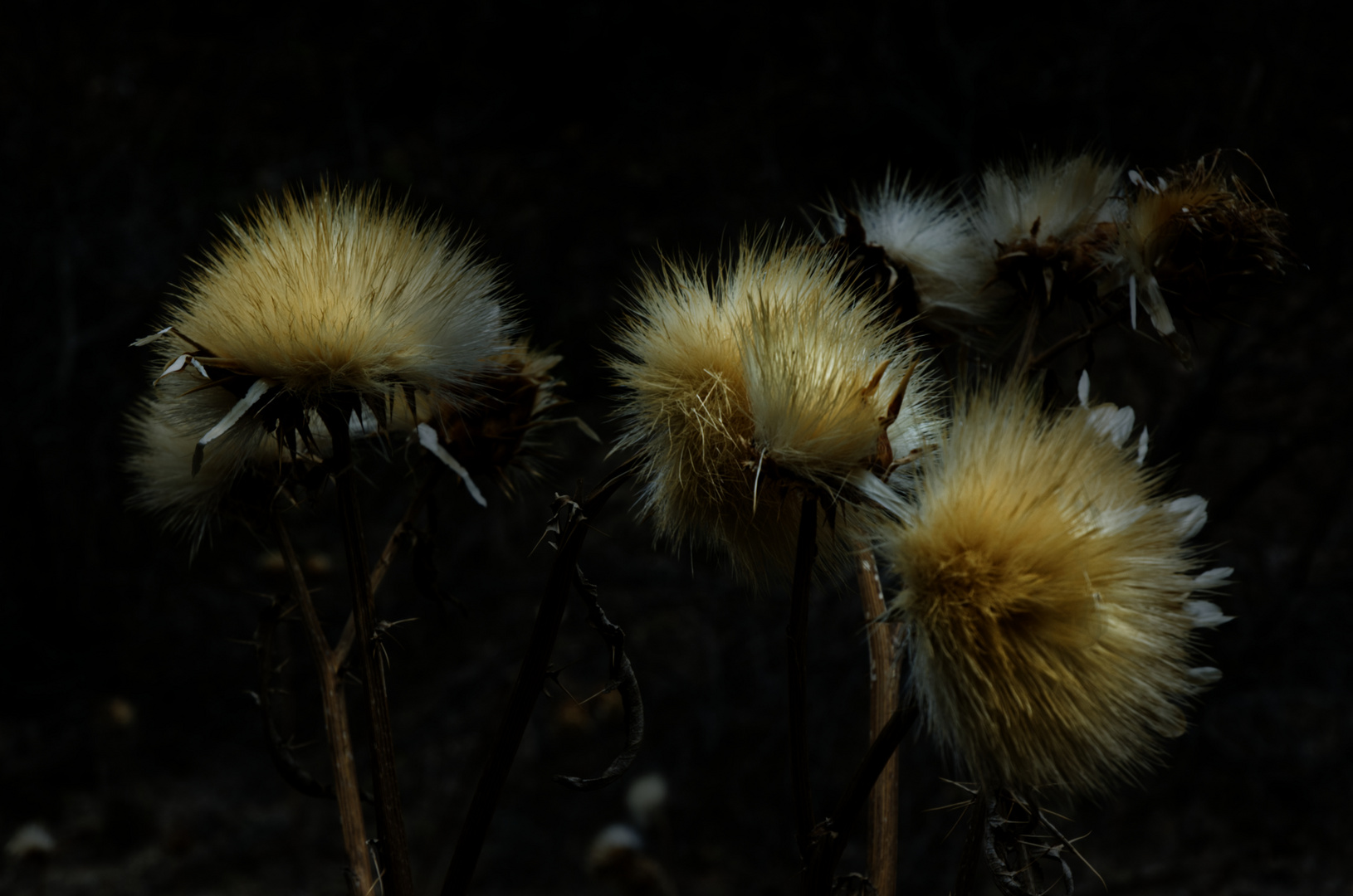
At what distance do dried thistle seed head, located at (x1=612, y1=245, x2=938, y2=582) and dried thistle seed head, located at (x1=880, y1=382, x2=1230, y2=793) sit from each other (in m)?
0.03

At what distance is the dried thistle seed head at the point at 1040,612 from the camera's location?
34 centimetres

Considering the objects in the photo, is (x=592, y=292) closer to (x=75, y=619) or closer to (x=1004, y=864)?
(x=75, y=619)

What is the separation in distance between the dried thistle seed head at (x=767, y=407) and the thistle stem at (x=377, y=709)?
0.13 m

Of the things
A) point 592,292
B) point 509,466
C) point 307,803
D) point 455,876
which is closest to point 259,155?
point 592,292

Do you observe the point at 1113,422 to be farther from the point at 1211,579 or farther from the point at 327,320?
the point at 327,320

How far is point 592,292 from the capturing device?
230cm

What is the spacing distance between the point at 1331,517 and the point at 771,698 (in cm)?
107

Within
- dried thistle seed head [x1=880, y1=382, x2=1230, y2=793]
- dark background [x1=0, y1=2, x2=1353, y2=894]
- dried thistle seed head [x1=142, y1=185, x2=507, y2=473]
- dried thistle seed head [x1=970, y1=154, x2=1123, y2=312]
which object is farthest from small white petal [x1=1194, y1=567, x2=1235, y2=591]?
dark background [x1=0, y1=2, x2=1353, y2=894]

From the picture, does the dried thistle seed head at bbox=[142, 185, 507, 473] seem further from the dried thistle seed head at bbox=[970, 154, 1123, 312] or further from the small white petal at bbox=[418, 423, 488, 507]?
the dried thistle seed head at bbox=[970, 154, 1123, 312]

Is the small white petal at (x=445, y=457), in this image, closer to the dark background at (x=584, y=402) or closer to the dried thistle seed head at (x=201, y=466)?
the dried thistle seed head at (x=201, y=466)

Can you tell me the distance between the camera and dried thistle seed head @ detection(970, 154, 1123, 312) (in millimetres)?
539

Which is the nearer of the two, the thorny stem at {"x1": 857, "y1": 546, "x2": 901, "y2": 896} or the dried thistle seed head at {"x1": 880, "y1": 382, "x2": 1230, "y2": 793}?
the dried thistle seed head at {"x1": 880, "y1": 382, "x2": 1230, "y2": 793}

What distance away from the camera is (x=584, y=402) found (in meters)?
1.59

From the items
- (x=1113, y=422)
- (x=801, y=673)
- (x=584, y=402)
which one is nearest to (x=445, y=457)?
(x=801, y=673)
